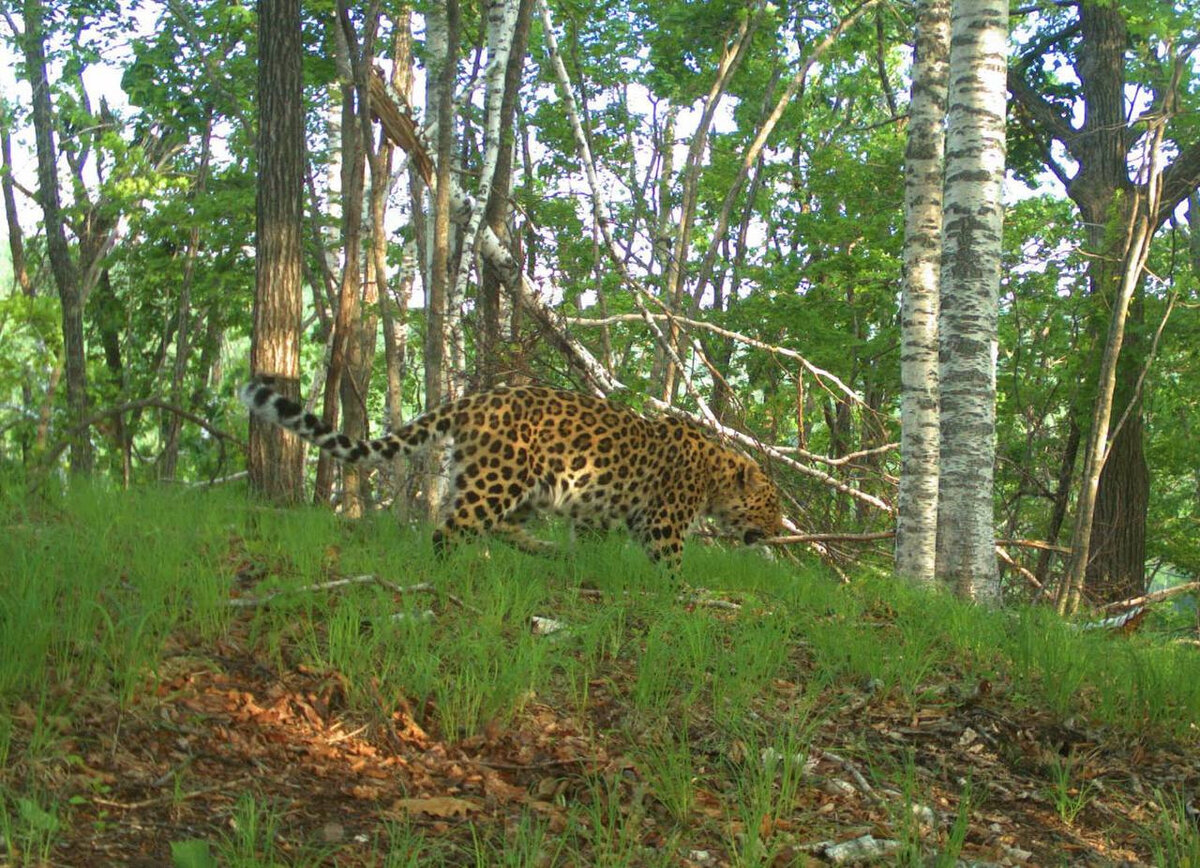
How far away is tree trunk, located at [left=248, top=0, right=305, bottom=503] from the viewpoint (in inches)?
394

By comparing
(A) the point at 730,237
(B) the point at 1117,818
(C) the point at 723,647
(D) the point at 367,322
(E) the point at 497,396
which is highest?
(A) the point at 730,237

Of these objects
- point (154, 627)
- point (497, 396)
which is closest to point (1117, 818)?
point (154, 627)

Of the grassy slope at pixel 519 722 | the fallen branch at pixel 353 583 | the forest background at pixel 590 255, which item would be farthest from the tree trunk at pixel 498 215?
the fallen branch at pixel 353 583

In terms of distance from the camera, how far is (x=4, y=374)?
18.2 metres

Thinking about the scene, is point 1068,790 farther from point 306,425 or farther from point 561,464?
point 306,425

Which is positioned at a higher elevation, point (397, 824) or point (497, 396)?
point (497, 396)

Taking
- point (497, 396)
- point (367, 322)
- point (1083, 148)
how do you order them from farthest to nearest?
point (1083, 148), point (367, 322), point (497, 396)

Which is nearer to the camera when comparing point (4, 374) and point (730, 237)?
point (4, 374)

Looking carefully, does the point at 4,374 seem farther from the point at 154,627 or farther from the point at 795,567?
the point at 154,627

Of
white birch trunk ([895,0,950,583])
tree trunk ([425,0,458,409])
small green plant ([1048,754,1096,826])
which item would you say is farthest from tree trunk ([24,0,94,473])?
small green plant ([1048,754,1096,826])

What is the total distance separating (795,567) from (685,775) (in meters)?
5.77

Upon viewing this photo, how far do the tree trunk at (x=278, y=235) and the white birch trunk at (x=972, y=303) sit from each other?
→ 570cm

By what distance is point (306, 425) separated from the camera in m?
7.16

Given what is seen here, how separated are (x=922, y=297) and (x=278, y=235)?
6.05 m
